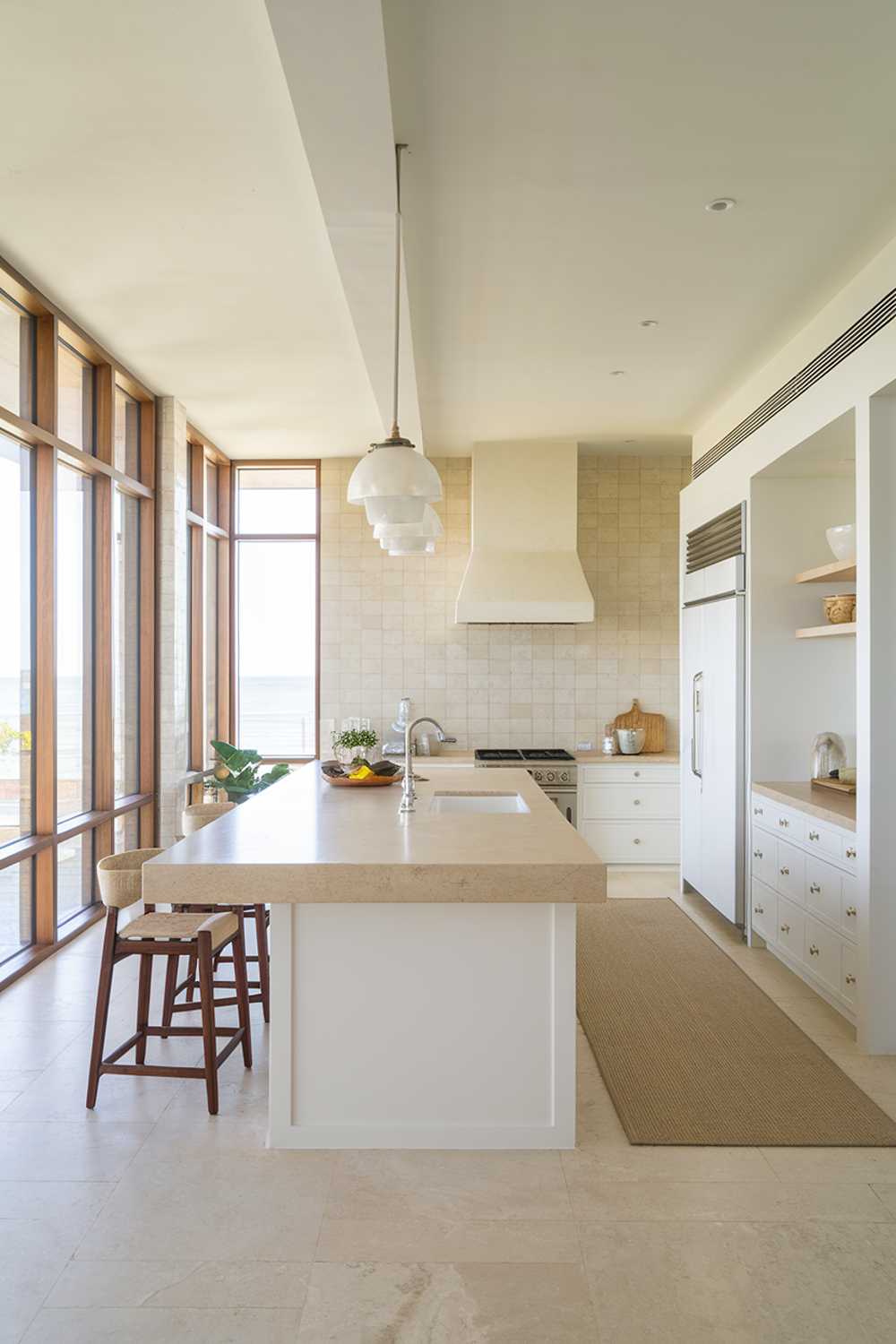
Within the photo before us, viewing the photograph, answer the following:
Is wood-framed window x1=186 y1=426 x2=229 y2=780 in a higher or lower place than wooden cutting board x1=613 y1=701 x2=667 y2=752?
higher

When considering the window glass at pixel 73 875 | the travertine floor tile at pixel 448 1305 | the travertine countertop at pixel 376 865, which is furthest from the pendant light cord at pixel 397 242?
the window glass at pixel 73 875

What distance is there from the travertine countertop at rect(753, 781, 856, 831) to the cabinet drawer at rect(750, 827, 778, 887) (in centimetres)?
21

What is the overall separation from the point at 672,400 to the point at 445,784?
279cm

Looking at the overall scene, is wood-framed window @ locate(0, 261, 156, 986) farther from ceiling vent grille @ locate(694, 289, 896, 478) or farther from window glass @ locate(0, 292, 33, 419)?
ceiling vent grille @ locate(694, 289, 896, 478)

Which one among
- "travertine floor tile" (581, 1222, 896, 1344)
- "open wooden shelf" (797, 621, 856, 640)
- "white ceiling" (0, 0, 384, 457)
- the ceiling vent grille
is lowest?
"travertine floor tile" (581, 1222, 896, 1344)

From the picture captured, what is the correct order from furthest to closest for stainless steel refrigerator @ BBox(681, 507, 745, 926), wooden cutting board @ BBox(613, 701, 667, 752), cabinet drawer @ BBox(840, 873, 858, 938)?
wooden cutting board @ BBox(613, 701, 667, 752)
stainless steel refrigerator @ BBox(681, 507, 745, 926)
cabinet drawer @ BBox(840, 873, 858, 938)

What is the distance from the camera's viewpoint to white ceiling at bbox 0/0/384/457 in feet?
7.98

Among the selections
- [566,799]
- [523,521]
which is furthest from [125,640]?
[566,799]

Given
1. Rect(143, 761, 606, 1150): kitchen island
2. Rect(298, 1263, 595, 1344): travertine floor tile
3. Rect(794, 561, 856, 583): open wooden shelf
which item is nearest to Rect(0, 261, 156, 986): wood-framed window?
Rect(143, 761, 606, 1150): kitchen island

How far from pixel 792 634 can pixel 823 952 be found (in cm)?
159

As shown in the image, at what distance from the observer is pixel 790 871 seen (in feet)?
13.7

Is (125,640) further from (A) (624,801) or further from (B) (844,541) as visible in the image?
(B) (844,541)

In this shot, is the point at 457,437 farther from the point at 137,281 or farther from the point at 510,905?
the point at 510,905

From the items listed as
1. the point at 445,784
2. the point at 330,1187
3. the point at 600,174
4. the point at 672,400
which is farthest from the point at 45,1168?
the point at 672,400
